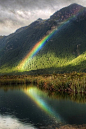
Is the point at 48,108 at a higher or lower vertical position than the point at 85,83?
lower

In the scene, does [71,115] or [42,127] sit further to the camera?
[71,115]

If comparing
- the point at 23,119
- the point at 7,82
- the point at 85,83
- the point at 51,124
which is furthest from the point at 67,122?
the point at 7,82

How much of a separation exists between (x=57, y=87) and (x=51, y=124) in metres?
31.0

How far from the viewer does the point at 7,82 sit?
313ft

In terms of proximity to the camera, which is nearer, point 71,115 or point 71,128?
point 71,128

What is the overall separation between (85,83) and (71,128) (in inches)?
1070

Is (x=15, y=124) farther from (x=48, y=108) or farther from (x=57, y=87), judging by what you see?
(x=57, y=87)

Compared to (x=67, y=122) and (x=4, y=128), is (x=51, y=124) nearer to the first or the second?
(x=67, y=122)

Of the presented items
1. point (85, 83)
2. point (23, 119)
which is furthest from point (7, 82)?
point (23, 119)

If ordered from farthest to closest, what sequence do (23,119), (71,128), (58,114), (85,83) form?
(85,83), (58,114), (23,119), (71,128)

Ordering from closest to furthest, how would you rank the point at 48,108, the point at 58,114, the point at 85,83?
the point at 58,114 → the point at 48,108 → the point at 85,83

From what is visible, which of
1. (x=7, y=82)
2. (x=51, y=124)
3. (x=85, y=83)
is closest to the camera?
(x=51, y=124)

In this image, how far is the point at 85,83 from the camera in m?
48.7

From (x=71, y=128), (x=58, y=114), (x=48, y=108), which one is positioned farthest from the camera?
(x=48, y=108)
